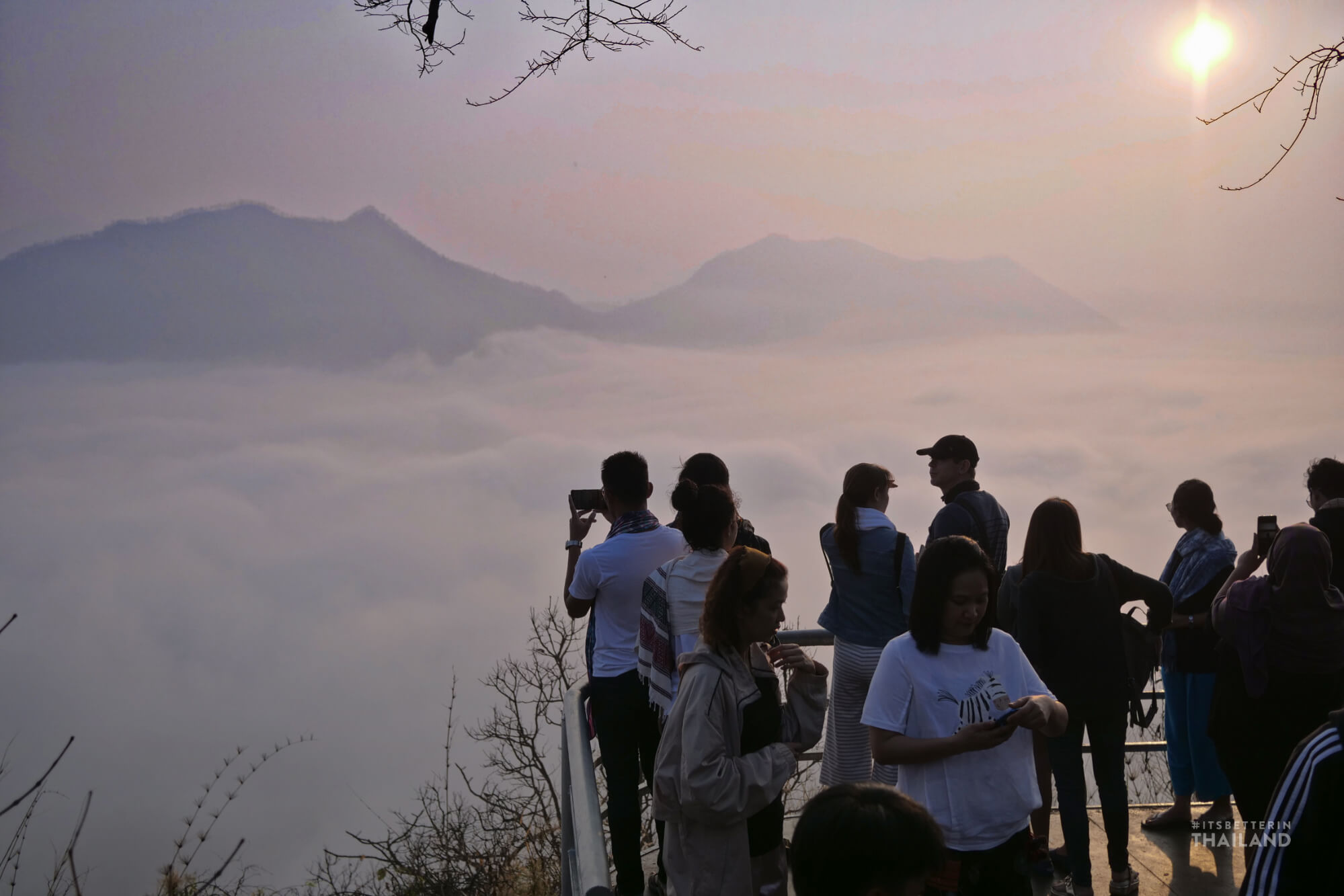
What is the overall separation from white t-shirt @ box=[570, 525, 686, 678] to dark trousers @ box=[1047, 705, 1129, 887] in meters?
1.68

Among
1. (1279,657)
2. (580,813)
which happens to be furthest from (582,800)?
(1279,657)

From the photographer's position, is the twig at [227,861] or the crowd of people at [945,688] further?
the twig at [227,861]

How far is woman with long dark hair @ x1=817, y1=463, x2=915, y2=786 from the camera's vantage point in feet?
13.3

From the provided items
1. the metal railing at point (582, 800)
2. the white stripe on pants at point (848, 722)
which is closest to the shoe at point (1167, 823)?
the metal railing at point (582, 800)

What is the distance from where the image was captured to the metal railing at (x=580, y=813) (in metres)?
1.86

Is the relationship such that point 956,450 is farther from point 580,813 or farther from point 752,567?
point 580,813

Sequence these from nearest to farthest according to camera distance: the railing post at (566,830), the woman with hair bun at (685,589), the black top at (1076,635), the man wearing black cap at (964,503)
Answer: the railing post at (566,830), the woman with hair bun at (685,589), the black top at (1076,635), the man wearing black cap at (964,503)

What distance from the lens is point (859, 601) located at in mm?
4172

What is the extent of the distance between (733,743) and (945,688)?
0.59 meters

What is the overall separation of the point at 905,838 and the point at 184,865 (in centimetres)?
533

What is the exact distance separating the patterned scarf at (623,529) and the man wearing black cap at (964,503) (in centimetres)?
141

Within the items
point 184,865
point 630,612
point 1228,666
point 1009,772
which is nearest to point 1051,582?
point 1228,666

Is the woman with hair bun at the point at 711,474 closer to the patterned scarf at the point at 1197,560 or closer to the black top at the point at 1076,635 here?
the black top at the point at 1076,635

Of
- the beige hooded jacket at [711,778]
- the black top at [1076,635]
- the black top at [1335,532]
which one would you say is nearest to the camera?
the beige hooded jacket at [711,778]
